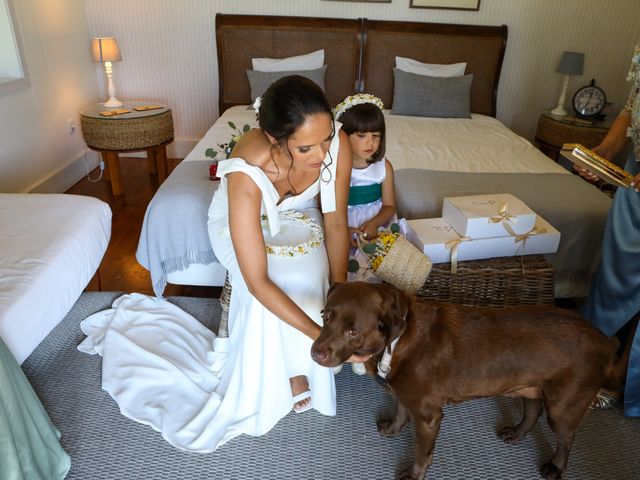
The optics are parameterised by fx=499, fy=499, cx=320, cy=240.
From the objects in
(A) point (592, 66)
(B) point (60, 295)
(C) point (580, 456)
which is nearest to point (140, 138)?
(B) point (60, 295)

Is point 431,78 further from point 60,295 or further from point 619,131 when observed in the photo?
point 60,295

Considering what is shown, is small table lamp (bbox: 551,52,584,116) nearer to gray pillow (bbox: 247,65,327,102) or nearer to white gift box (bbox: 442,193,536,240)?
gray pillow (bbox: 247,65,327,102)

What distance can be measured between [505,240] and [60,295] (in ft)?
5.33

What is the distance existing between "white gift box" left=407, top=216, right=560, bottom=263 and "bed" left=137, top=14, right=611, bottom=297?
0.39 m

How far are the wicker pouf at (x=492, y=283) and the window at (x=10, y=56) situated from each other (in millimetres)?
2759

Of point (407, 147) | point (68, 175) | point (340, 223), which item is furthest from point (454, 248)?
point (68, 175)

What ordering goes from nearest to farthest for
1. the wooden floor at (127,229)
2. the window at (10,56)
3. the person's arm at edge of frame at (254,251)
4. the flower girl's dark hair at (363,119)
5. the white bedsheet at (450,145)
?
the person's arm at edge of frame at (254,251), the flower girl's dark hair at (363,119), the wooden floor at (127,229), the white bedsheet at (450,145), the window at (10,56)

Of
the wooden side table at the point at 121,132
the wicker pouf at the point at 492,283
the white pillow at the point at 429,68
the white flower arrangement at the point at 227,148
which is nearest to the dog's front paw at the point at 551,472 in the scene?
the wicker pouf at the point at 492,283

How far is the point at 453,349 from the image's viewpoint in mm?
1340

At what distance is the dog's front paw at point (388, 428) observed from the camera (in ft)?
5.49

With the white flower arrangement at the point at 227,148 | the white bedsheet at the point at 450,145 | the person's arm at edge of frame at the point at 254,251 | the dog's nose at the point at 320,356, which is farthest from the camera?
the white bedsheet at the point at 450,145

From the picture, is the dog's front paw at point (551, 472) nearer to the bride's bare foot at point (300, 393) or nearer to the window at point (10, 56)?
the bride's bare foot at point (300, 393)

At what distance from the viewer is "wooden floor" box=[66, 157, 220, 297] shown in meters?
2.51

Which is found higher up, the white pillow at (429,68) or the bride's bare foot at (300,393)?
the white pillow at (429,68)
